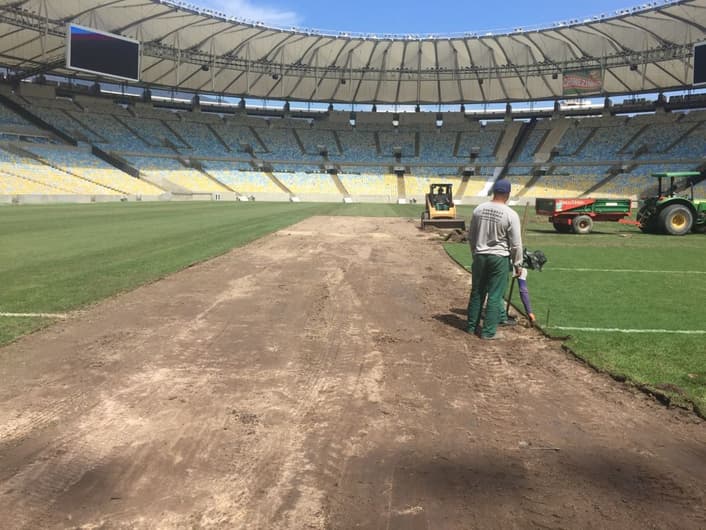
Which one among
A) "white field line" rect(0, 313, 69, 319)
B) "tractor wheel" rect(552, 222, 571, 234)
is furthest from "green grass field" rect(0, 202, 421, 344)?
"tractor wheel" rect(552, 222, 571, 234)

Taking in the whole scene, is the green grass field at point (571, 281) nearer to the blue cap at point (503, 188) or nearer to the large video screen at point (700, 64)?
the blue cap at point (503, 188)

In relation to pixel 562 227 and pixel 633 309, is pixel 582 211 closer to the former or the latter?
pixel 562 227

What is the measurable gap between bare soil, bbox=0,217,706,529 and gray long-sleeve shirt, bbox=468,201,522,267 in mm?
1077

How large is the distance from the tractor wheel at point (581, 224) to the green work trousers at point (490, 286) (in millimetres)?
15665

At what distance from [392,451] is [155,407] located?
1926mm

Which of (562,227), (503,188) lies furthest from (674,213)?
(503,188)

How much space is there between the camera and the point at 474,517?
252 centimetres

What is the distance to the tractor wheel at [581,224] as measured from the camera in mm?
19828

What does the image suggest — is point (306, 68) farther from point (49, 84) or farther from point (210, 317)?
point (210, 317)

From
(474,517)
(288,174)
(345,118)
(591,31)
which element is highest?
(591,31)

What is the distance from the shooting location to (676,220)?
18984 mm

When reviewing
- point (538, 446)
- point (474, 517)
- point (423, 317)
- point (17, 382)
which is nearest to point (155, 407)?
point (17, 382)

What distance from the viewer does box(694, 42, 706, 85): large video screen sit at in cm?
4709

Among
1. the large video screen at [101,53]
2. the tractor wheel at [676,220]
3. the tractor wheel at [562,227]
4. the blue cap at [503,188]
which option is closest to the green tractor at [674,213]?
the tractor wheel at [676,220]
